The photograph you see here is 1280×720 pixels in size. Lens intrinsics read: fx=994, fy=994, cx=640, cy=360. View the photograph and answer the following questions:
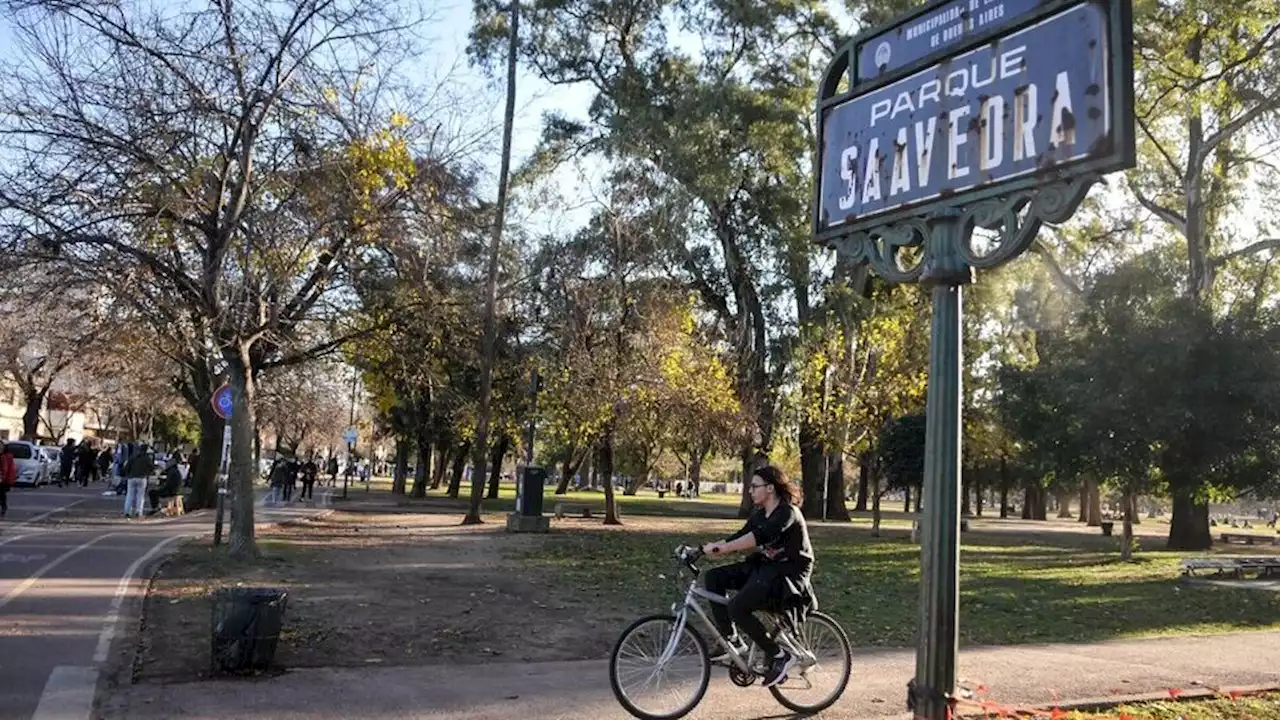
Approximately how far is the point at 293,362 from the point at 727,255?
1648 centimetres

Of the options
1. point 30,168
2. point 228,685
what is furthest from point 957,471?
point 30,168

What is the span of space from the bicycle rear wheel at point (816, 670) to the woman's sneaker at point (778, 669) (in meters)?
0.09

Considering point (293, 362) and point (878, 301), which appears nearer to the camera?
point (293, 362)

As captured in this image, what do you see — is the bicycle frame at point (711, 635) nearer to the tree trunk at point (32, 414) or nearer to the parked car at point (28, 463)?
the parked car at point (28, 463)

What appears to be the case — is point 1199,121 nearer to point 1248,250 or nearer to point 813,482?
point 1248,250

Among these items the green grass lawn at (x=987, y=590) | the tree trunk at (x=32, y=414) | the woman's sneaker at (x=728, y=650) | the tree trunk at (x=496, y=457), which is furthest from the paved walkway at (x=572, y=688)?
the tree trunk at (x=32, y=414)

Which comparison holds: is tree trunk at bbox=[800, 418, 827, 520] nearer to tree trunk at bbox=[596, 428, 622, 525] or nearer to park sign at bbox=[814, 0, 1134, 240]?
tree trunk at bbox=[596, 428, 622, 525]

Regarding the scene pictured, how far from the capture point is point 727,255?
3158 centimetres

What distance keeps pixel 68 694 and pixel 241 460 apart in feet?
27.3

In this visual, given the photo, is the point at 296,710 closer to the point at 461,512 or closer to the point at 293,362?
the point at 293,362

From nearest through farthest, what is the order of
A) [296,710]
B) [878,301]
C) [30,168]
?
[296,710]
[30,168]
[878,301]

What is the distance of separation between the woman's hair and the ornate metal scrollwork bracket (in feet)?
5.69

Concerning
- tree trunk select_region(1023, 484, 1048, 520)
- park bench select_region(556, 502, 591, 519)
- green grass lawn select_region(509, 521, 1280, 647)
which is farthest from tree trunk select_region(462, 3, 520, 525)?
tree trunk select_region(1023, 484, 1048, 520)

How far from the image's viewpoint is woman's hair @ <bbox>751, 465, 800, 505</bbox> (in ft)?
23.3
